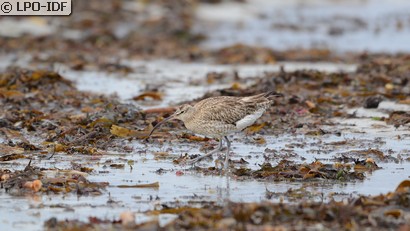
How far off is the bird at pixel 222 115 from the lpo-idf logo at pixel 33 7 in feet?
38.4

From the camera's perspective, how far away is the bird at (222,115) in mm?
8688

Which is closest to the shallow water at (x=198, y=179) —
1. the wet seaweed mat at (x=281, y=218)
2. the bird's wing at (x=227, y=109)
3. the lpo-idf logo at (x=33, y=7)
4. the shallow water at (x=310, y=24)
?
the wet seaweed mat at (x=281, y=218)

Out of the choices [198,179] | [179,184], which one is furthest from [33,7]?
[179,184]

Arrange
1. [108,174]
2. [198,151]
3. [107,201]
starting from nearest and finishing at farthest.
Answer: [107,201], [108,174], [198,151]

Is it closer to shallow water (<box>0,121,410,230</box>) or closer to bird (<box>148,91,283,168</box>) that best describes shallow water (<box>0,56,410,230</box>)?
shallow water (<box>0,121,410,230</box>)

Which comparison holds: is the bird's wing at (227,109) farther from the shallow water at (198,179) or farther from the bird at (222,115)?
the shallow water at (198,179)

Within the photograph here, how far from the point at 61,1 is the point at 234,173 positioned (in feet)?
45.5

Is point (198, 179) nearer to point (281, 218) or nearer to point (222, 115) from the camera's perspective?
point (222, 115)

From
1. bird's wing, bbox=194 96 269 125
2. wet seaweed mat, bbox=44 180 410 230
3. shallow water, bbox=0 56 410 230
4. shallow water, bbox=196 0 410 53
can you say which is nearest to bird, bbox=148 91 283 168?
bird's wing, bbox=194 96 269 125

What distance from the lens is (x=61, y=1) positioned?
2092 centimetres

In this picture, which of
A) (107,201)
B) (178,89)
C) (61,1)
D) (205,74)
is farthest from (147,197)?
(61,1)

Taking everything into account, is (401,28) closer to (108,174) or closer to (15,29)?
(15,29)

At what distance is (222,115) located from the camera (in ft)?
28.5

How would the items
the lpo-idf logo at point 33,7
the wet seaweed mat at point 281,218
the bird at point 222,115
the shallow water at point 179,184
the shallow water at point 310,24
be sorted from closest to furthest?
the wet seaweed mat at point 281,218, the shallow water at point 179,184, the bird at point 222,115, the lpo-idf logo at point 33,7, the shallow water at point 310,24
